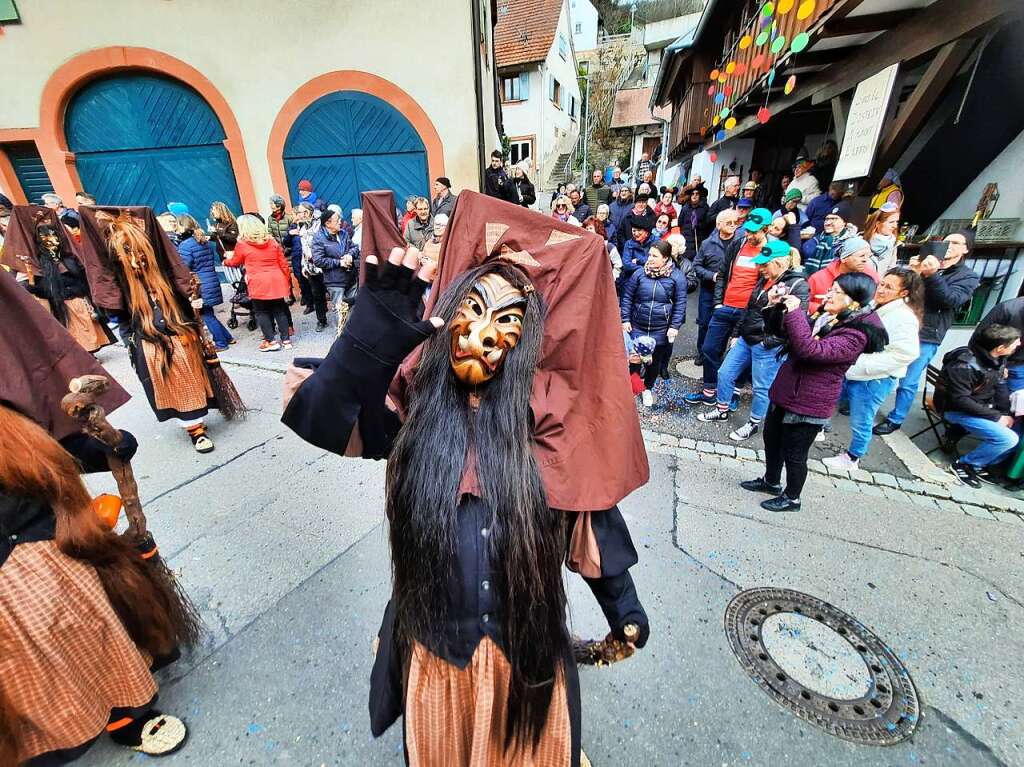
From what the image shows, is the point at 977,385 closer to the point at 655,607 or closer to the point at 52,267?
the point at 655,607

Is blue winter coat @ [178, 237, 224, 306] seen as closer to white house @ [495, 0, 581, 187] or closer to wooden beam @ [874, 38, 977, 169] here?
wooden beam @ [874, 38, 977, 169]

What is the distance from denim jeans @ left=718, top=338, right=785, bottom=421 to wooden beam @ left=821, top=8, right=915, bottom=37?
3.39 meters

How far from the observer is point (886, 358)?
3.90 metres

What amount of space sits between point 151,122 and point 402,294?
1224 cm

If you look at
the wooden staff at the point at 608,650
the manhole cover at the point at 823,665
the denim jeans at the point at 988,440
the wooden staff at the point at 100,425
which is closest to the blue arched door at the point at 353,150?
the wooden staff at the point at 100,425

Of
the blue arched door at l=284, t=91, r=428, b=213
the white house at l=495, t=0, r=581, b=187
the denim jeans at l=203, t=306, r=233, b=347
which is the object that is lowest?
the denim jeans at l=203, t=306, r=233, b=347

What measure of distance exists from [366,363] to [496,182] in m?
9.03

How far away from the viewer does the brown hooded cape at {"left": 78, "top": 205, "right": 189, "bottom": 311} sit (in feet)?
11.8

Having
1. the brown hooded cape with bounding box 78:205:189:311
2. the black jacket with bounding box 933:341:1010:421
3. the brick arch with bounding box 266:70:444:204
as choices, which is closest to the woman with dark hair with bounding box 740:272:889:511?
the black jacket with bounding box 933:341:1010:421

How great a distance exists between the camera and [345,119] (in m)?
9.17

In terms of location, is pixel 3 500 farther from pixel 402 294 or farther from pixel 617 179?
pixel 617 179

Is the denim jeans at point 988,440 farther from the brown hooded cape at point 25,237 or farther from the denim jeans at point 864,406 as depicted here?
the brown hooded cape at point 25,237

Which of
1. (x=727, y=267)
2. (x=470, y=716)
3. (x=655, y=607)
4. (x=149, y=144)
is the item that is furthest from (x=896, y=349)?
(x=149, y=144)

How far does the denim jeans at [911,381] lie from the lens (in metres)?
4.66
